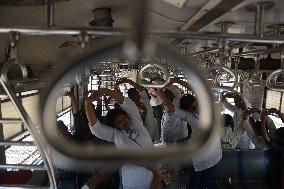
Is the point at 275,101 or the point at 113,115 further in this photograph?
the point at 275,101

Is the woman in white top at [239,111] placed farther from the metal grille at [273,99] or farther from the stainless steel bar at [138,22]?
the stainless steel bar at [138,22]

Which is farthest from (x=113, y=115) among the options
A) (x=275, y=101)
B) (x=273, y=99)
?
(x=273, y=99)

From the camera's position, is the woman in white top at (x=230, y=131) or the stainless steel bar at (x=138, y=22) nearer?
the stainless steel bar at (x=138, y=22)

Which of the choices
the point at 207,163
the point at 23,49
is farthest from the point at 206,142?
the point at 23,49

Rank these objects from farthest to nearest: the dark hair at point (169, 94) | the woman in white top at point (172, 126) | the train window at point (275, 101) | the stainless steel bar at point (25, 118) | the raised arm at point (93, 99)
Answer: the train window at point (275, 101), the dark hair at point (169, 94), the woman in white top at point (172, 126), the raised arm at point (93, 99), the stainless steel bar at point (25, 118)

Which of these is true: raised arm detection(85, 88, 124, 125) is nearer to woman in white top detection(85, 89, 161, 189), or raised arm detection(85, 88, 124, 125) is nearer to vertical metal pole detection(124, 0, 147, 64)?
woman in white top detection(85, 89, 161, 189)

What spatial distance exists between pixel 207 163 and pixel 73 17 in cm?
213

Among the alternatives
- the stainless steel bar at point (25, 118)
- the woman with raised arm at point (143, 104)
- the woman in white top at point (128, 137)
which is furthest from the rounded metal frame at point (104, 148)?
the woman with raised arm at point (143, 104)

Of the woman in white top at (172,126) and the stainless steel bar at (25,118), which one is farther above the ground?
the stainless steel bar at (25,118)

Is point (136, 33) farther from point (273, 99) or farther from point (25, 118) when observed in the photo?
point (273, 99)

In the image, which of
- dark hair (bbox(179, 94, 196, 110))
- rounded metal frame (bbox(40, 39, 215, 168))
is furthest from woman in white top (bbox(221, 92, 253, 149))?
rounded metal frame (bbox(40, 39, 215, 168))

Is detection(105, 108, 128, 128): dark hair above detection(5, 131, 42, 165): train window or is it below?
above

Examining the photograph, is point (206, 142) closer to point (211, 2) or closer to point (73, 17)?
point (211, 2)

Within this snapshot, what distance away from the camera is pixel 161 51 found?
1.83ft
